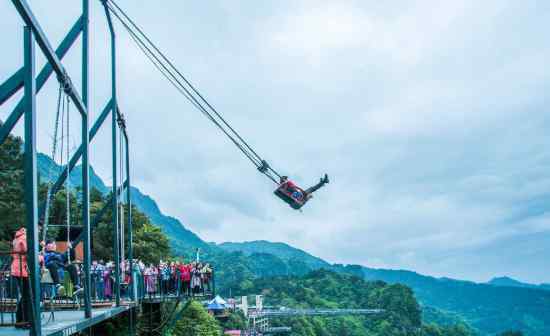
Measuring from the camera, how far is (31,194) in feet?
24.8

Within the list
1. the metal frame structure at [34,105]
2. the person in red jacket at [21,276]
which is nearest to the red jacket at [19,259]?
the person in red jacket at [21,276]

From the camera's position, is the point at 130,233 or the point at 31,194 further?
the point at 130,233

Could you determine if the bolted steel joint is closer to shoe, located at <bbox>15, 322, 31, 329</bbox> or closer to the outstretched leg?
shoe, located at <bbox>15, 322, 31, 329</bbox>

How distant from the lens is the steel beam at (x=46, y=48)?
25.9 ft

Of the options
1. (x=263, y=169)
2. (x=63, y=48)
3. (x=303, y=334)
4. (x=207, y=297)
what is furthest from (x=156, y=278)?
(x=303, y=334)

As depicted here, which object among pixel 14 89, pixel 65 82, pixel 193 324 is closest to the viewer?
pixel 14 89

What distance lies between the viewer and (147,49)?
1906cm

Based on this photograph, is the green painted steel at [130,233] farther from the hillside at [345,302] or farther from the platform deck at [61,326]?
the hillside at [345,302]

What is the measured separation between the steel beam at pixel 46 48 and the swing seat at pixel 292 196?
7.58 metres

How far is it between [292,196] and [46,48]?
10193mm

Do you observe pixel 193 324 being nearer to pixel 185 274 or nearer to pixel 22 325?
pixel 185 274

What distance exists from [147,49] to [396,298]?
485 feet

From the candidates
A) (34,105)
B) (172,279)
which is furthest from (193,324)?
(34,105)

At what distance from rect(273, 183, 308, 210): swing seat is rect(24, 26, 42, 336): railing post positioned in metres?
10.9
